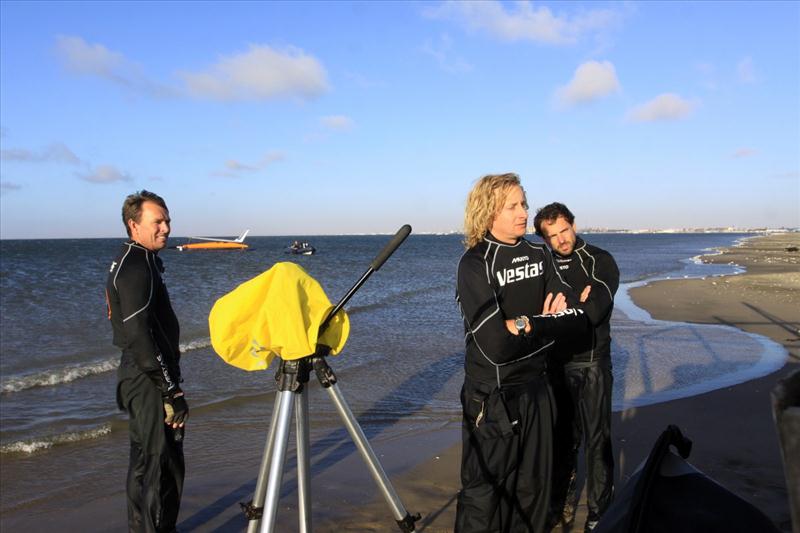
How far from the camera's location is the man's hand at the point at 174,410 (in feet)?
11.2

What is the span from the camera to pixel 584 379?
3936mm

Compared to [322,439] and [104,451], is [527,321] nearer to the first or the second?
[322,439]

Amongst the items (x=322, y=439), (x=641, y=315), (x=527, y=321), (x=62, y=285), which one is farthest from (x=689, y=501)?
(x=62, y=285)

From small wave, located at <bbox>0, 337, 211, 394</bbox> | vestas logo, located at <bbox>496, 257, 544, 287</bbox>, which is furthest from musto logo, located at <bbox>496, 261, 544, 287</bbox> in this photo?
small wave, located at <bbox>0, 337, 211, 394</bbox>

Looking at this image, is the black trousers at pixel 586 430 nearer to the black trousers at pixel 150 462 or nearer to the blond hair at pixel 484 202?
the blond hair at pixel 484 202

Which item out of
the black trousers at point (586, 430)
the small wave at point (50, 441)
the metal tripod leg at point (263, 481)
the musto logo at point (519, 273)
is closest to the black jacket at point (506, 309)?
the musto logo at point (519, 273)

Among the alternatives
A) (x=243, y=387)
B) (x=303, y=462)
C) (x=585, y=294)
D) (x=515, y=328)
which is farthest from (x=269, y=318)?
(x=243, y=387)

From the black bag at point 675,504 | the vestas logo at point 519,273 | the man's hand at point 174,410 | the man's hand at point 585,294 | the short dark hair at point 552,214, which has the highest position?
the short dark hair at point 552,214

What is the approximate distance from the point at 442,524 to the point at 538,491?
1.39 m

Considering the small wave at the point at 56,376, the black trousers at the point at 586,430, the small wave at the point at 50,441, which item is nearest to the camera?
the black trousers at the point at 586,430

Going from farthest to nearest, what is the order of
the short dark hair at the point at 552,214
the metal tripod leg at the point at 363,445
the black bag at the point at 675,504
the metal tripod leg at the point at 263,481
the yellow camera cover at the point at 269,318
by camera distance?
the short dark hair at the point at 552,214
the metal tripod leg at the point at 363,445
the metal tripod leg at the point at 263,481
the yellow camera cover at the point at 269,318
the black bag at the point at 675,504

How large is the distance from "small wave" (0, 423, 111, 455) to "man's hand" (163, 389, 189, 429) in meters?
4.13

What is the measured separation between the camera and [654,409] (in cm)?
688

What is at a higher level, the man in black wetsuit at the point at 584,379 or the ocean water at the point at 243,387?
the man in black wetsuit at the point at 584,379
